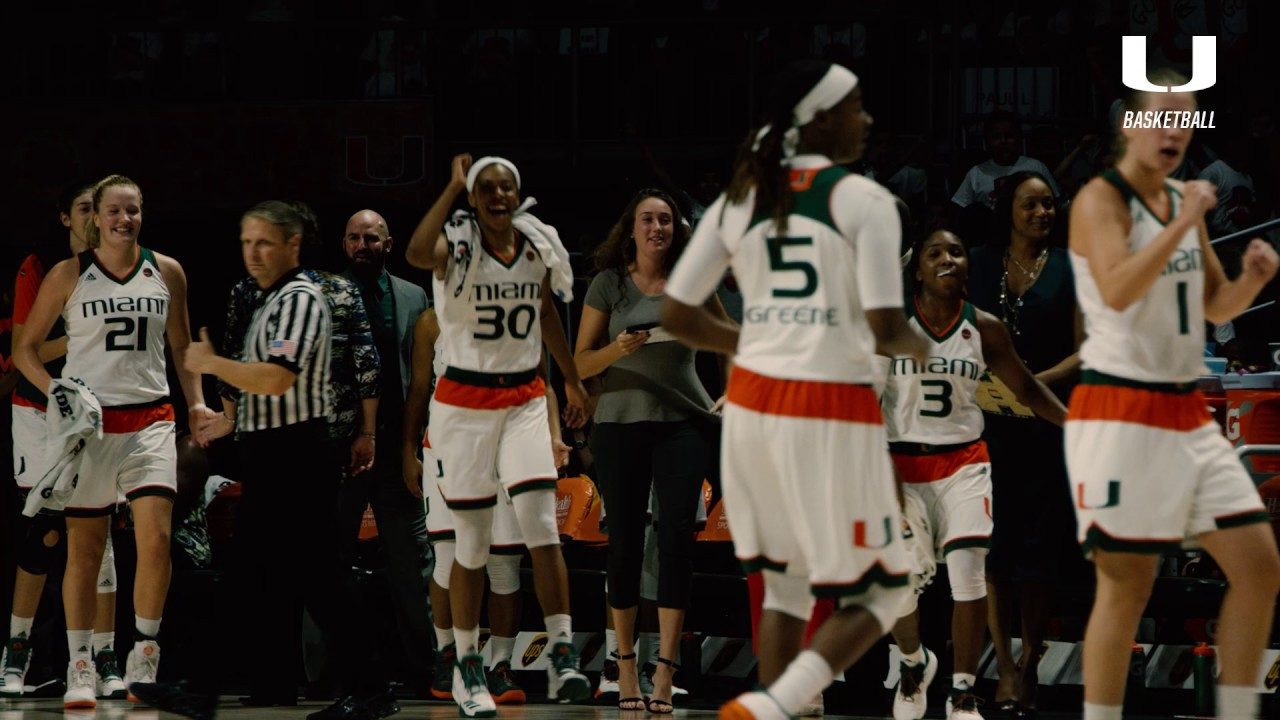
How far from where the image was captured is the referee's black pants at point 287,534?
614cm

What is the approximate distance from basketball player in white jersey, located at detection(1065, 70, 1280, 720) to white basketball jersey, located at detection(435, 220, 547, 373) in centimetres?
265

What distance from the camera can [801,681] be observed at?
4.26 meters

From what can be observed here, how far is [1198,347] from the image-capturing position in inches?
184

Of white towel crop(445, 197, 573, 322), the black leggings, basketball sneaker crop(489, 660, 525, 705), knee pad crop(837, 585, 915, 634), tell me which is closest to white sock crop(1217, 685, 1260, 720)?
knee pad crop(837, 585, 915, 634)

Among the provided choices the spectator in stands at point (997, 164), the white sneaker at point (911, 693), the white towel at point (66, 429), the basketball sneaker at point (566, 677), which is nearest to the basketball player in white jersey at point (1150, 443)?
the white sneaker at point (911, 693)

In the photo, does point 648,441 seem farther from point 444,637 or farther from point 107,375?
point 107,375

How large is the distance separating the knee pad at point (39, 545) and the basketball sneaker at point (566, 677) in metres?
2.67

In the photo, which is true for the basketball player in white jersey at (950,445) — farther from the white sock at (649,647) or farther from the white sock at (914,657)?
the white sock at (649,647)

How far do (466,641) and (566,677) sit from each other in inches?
18.9

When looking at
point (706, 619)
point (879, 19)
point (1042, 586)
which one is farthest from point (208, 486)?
point (879, 19)

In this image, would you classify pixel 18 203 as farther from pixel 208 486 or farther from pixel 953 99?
pixel 953 99

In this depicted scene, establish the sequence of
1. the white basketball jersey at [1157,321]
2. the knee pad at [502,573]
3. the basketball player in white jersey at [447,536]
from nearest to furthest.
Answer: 1. the white basketball jersey at [1157,321]
2. the basketball player in white jersey at [447,536]
3. the knee pad at [502,573]

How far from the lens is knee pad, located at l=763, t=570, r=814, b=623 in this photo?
4570 mm

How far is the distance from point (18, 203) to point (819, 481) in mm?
9105
